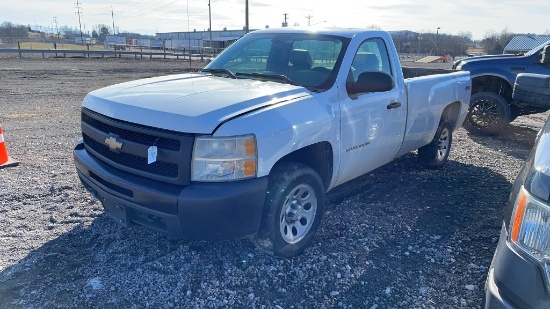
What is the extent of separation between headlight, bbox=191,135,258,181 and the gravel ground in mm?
893

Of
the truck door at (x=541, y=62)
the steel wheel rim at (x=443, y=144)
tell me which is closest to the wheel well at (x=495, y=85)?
the truck door at (x=541, y=62)

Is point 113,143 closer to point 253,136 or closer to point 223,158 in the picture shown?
point 223,158

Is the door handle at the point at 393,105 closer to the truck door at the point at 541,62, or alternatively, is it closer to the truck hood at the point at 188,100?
the truck hood at the point at 188,100

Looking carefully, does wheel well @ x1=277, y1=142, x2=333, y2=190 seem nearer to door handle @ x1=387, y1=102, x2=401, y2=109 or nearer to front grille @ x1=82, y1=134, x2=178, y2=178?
front grille @ x1=82, y1=134, x2=178, y2=178

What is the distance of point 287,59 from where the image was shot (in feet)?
13.7

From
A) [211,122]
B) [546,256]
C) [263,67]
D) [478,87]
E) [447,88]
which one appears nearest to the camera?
[546,256]

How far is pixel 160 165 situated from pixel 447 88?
13.7ft

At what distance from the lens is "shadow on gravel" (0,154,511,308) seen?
292 centimetres

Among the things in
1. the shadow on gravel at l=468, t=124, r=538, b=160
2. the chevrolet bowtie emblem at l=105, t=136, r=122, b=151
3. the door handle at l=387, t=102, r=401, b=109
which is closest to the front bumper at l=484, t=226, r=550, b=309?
the door handle at l=387, t=102, r=401, b=109

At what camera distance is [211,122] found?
2.72m

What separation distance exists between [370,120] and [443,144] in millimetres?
2572

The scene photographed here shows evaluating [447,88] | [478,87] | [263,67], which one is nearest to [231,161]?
[263,67]

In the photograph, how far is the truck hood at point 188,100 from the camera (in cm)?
276

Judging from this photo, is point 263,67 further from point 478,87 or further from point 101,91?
point 478,87
